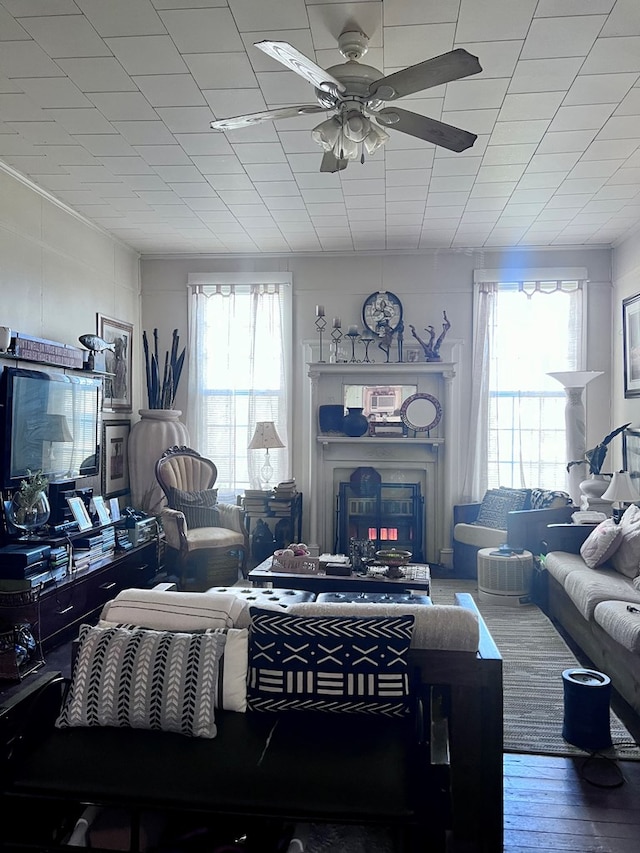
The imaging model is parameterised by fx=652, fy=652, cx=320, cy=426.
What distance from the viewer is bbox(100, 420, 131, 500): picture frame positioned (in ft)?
19.5

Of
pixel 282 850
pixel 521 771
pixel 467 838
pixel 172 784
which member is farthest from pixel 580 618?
pixel 172 784

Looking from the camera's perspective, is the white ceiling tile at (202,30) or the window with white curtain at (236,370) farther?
the window with white curtain at (236,370)

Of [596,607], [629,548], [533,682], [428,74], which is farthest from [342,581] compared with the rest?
[428,74]

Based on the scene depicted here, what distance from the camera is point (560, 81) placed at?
3201 millimetres

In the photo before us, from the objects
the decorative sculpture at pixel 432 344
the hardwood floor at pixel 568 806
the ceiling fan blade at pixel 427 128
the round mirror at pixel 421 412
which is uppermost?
the ceiling fan blade at pixel 427 128

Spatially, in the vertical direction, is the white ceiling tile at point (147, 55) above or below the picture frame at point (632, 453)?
above

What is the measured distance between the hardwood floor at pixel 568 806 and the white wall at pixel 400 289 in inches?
157

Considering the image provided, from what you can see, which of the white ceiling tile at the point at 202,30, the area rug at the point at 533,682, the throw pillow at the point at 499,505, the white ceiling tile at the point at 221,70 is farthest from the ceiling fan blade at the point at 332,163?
the throw pillow at the point at 499,505

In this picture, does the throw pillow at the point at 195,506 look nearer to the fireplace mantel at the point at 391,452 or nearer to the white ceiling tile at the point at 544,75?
the fireplace mantel at the point at 391,452

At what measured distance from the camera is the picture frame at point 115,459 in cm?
593

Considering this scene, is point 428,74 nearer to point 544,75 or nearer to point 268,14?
point 268,14

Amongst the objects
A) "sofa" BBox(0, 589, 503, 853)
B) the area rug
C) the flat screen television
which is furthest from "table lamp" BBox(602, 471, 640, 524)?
the flat screen television

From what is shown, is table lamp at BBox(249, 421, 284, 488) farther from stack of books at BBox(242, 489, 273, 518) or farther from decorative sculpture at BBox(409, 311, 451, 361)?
decorative sculpture at BBox(409, 311, 451, 361)

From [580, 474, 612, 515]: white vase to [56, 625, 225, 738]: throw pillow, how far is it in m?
4.15
